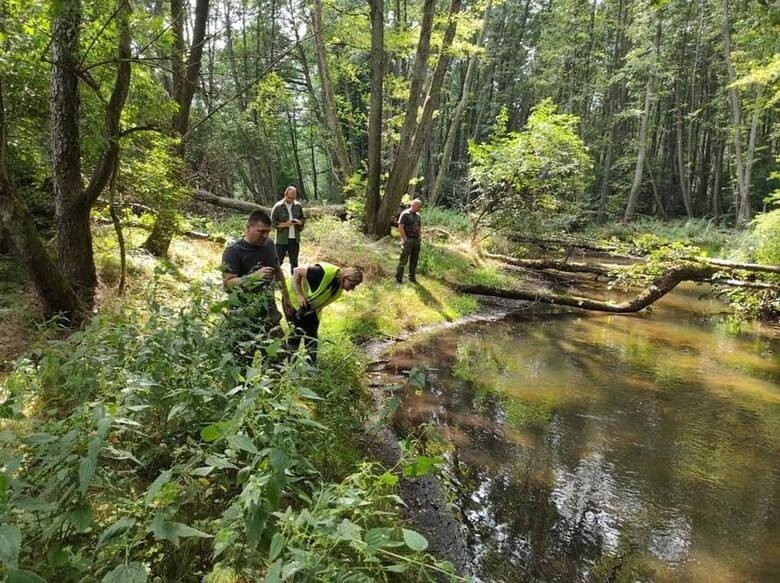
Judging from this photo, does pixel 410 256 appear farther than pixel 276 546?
Yes

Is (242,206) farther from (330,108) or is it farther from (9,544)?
(9,544)

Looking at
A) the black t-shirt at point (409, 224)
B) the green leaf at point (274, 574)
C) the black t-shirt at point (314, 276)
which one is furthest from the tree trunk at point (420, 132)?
the green leaf at point (274, 574)

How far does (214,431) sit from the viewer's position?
2072 mm

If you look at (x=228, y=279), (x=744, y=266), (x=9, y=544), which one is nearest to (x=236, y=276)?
(x=228, y=279)

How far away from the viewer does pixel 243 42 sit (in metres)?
28.3

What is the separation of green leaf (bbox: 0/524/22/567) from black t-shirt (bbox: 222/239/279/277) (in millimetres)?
3181

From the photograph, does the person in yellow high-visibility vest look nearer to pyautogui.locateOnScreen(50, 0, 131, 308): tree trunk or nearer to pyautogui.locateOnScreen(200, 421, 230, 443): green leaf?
pyautogui.locateOnScreen(50, 0, 131, 308): tree trunk

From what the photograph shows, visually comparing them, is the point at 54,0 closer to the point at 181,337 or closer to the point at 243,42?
the point at 181,337

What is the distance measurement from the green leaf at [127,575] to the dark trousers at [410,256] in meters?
9.28

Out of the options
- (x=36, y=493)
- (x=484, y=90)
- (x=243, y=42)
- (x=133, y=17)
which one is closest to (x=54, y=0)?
(x=133, y=17)

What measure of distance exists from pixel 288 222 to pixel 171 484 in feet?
23.7

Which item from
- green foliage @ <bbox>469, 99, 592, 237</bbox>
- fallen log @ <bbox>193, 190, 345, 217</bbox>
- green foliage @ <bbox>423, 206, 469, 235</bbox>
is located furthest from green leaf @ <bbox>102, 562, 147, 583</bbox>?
green foliage @ <bbox>423, 206, 469, 235</bbox>

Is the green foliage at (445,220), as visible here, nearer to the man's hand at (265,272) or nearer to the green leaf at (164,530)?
the man's hand at (265,272)

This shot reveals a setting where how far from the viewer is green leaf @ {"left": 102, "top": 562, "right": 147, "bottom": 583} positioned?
1.58 m
